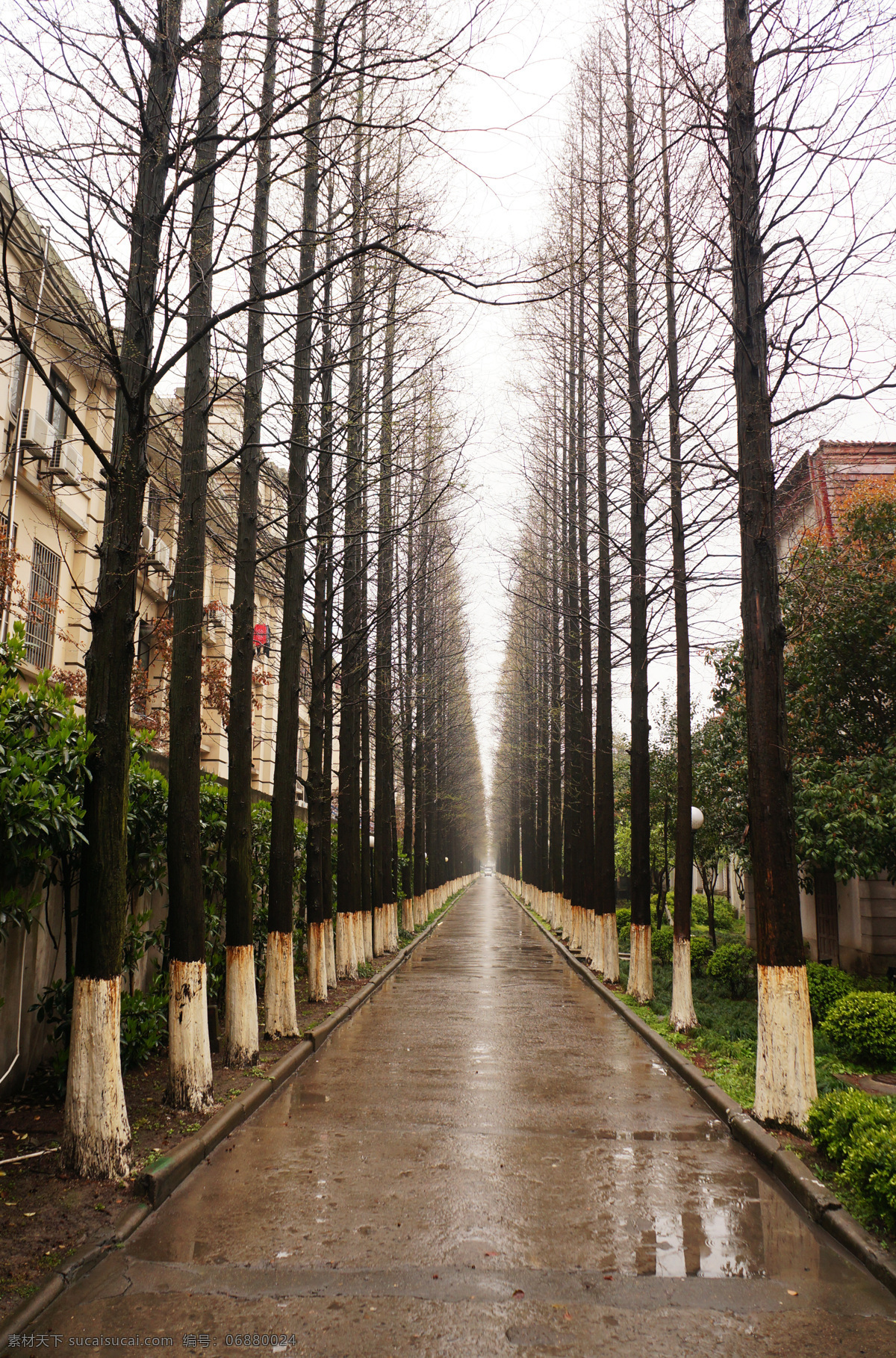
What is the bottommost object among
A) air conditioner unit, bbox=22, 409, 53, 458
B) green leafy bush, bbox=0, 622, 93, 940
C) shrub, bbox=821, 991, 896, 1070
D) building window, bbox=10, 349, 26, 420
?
shrub, bbox=821, 991, 896, 1070

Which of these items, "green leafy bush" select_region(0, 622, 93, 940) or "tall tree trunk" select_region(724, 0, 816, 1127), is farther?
"tall tree trunk" select_region(724, 0, 816, 1127)

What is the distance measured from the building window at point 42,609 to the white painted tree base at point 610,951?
11.7m

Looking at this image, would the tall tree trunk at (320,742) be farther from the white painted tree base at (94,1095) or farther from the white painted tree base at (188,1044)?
the white painted tree base at (94,1095)

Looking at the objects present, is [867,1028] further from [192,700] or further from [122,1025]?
[192,700]

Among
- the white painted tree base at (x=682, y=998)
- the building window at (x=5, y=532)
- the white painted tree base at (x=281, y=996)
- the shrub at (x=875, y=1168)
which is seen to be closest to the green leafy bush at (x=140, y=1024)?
the white painted tree base at (x=281, y=996)

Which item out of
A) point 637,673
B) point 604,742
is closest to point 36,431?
point 637,673

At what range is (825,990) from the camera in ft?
42.1

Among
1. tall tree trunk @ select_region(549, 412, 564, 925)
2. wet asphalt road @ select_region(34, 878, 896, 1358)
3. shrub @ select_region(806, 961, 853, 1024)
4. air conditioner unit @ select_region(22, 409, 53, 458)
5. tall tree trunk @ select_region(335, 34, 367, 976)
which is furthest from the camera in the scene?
tall tree trunk @ select_region(549, 412, 564, 925)

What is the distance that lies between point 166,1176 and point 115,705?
9.91 ft

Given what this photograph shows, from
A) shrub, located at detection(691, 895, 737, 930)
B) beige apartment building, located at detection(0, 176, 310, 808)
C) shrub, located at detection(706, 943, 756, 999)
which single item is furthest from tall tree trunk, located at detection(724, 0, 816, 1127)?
shrub, located at detection(691, 895, 737, 930)

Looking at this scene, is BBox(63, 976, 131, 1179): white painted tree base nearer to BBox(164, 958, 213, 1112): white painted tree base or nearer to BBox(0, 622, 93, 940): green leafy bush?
BBox(0, 622, 93, 940): green leafy bush

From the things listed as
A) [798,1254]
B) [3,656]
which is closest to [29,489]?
[3,656]

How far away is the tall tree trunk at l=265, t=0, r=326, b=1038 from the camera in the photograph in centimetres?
1126

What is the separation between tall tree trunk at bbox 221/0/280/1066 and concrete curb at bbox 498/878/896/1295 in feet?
14.7
